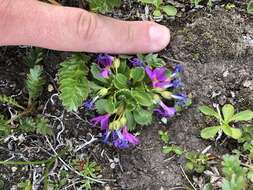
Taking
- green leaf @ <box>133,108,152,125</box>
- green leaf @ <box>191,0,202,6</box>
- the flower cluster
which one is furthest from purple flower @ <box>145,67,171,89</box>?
green leaf @ <box>191,0,202,6</box>

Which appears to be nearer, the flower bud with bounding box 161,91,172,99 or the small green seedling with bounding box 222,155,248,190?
the small green seedling with bounding box 222,155,248,190

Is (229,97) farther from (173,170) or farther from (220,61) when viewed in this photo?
(173,170)

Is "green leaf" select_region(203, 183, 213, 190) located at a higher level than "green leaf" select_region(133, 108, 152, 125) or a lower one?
lower

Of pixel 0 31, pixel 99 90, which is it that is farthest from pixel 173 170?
pixel 0 31

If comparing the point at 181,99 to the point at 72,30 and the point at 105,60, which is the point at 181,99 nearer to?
the point at 105,60

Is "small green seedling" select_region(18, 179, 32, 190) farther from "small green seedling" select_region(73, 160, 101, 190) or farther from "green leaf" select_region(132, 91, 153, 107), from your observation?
"green leaf" select_region(132, 91, 153, 107)
